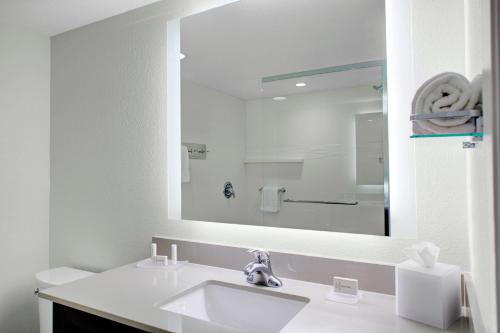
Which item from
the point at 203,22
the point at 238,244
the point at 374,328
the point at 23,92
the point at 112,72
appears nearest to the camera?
the point at 374,328

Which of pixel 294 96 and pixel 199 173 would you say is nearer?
pixel 294 96

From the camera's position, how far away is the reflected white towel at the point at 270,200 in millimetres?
1460

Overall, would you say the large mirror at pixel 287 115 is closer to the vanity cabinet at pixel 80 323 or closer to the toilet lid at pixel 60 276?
the vanity cabinet at pixel 80 323

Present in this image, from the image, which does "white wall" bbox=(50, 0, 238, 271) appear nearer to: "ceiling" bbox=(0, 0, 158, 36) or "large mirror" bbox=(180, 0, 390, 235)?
"ceiling" bbox=(0, 0, 158, 36)

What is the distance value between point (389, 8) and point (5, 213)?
2.29 m

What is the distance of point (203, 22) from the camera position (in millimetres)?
1637

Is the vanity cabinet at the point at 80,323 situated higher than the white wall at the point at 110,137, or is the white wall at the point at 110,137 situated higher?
the white wall at the point at 110,137

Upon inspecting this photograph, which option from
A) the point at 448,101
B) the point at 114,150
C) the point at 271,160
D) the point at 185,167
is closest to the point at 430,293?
the point at 448,101

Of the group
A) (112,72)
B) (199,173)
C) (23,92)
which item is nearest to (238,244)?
(199,173)

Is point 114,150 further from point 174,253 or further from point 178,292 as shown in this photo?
point 178,292

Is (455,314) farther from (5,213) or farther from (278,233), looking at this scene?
(5,213)

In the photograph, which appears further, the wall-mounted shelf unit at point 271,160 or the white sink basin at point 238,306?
the wall-mounted shelf unit at point 271,160

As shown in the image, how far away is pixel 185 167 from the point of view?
1719mm

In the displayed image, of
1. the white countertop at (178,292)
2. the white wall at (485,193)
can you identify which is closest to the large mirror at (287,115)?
the white countertop at (178,292)
